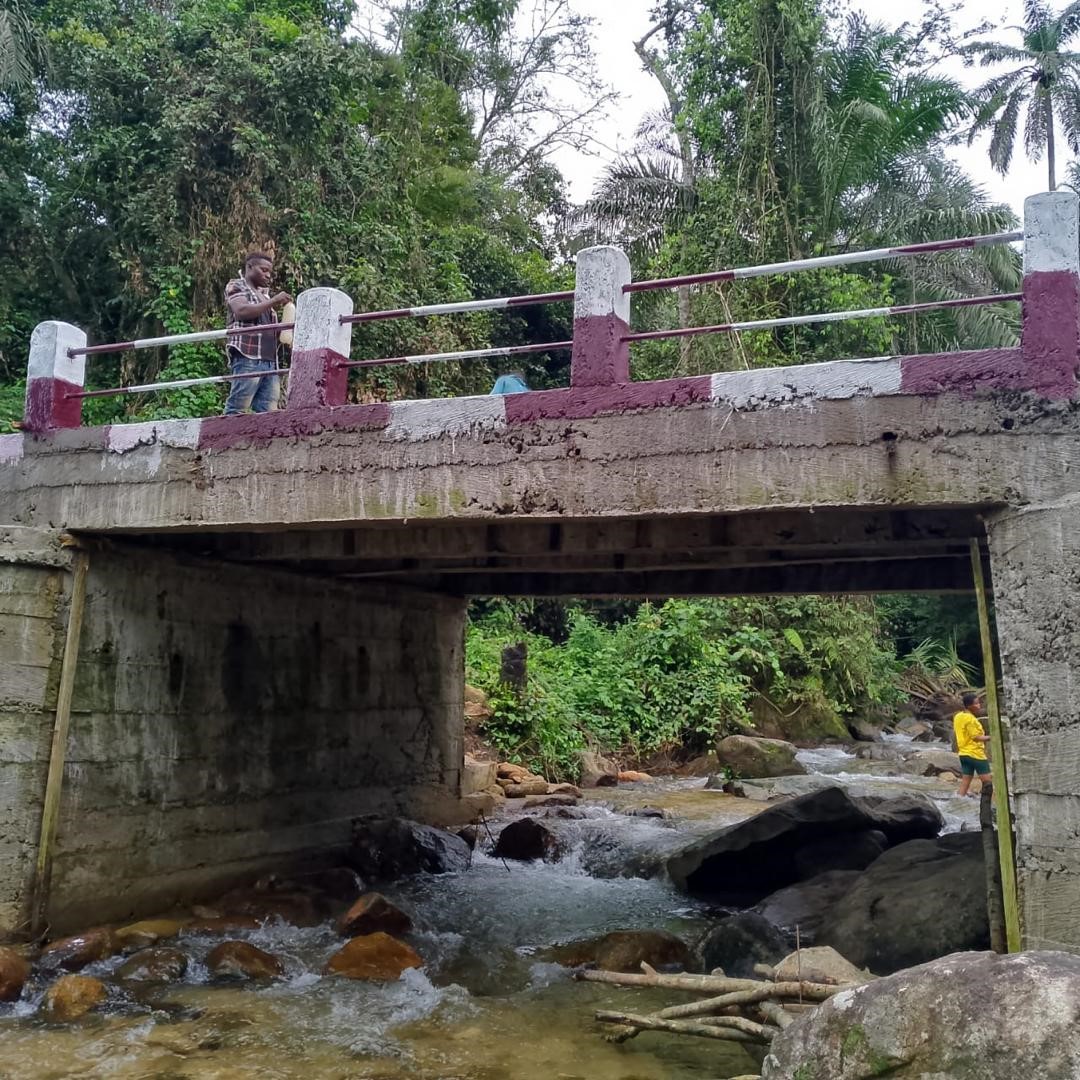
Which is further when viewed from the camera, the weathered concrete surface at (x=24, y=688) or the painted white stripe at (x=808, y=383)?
the weathered concrete surface at (x=24, y=688)

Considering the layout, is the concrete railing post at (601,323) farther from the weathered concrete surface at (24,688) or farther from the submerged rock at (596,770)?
the submerged rock at (596,770)

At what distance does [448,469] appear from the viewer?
257 inches

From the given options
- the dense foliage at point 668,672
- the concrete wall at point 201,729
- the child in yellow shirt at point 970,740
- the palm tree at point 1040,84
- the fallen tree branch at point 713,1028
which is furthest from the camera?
the palm tree at point 1040,84

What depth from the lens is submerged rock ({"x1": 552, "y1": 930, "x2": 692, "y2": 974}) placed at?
755cm

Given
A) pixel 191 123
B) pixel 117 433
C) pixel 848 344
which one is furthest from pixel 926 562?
pixel 191 123

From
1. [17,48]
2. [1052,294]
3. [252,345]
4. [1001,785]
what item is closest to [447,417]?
[252,345]

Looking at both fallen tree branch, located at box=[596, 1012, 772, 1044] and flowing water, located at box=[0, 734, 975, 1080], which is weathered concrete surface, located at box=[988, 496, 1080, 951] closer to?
fallen tree branch, located at box=[596, 1012, 772, 1044]

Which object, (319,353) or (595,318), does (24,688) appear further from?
(595,318)

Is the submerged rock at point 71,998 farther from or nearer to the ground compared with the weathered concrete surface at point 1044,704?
nearer to the ground

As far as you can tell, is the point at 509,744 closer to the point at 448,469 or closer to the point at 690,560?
the point at 690,560

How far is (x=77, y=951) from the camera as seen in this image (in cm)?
710

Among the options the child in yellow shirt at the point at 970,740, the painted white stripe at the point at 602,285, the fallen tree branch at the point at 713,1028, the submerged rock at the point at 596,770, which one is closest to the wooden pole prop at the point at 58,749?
the painted white stripe at the point at 602,285

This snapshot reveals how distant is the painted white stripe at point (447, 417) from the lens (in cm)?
645

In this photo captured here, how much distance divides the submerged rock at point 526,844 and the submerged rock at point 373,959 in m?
3.97
